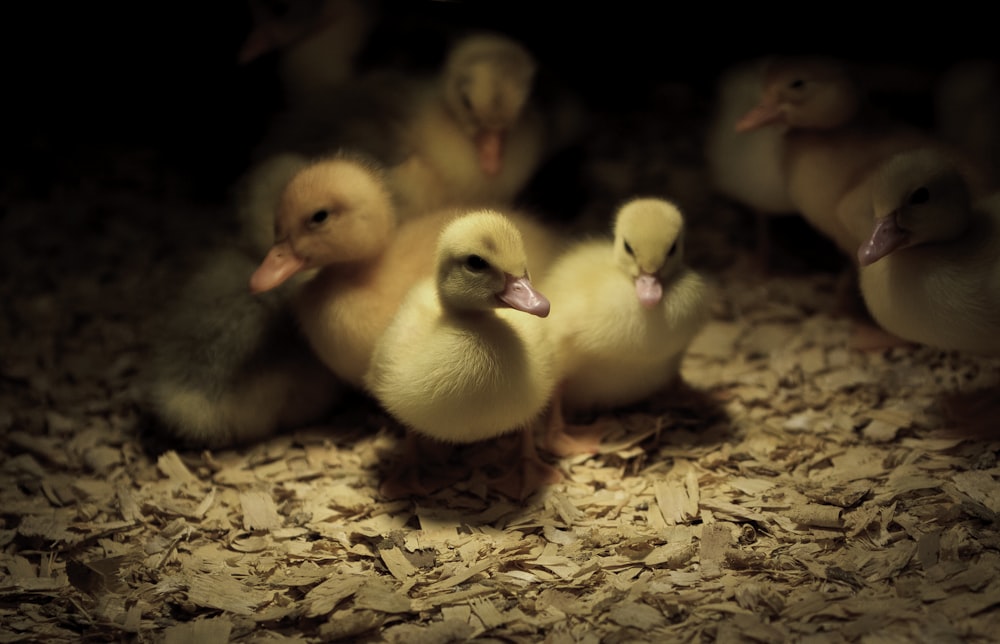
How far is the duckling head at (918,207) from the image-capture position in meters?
2.62

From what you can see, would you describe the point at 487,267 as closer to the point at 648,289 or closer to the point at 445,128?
the point at 648,289

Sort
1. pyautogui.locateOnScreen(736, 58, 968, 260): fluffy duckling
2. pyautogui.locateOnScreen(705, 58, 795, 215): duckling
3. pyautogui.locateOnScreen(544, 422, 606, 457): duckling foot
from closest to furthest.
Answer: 1. pyautogui.locateOnScreen(544, 422, 606, 457): duckling foot
2. pyautogui.locateOnScreen(736, 58, 968, 260): fluffy duckling
3. pyautogui.locateOnScreen(705, 58, 795, 215): duckling

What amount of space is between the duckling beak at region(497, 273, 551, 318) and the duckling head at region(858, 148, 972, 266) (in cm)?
94

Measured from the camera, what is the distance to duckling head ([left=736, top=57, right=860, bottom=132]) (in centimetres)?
344

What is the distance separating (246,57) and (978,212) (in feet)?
9.03

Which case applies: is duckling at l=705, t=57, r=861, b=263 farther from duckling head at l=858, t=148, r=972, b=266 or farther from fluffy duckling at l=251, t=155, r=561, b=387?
fluffy duckling at l=251, t=155, r=561, b=387

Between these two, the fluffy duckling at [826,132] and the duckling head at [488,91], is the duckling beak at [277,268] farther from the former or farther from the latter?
the fluffy duckling at [826,132]

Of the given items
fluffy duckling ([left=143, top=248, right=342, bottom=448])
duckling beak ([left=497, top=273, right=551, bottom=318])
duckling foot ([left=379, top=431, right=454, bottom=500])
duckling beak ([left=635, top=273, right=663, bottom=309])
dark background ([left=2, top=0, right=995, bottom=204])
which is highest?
dark background ([left=2, top=0, right=995, bottom=204])

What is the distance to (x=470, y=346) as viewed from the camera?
8.38 ft

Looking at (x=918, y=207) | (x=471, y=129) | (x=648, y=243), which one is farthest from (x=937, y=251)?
(x=471, y=129)

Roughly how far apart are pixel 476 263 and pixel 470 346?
0.76 feet

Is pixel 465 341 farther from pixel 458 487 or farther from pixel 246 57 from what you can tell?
pixel 246 57

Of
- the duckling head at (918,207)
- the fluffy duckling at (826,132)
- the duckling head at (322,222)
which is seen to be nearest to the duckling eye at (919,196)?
the duckling head at (918,207)

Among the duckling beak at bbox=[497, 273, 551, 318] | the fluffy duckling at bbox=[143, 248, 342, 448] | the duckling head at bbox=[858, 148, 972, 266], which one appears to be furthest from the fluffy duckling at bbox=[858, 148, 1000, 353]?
the fluffy duckling at bbox=[143, 248, 342, 448]
